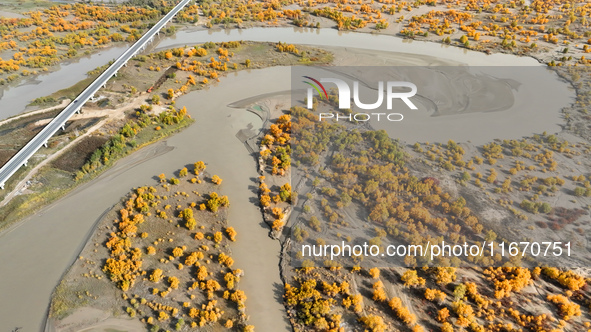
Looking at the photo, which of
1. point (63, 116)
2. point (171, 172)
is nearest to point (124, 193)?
point (171, 172)

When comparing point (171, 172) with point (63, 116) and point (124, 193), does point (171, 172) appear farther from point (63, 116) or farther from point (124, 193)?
point (63, 116)

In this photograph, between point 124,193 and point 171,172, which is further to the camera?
point 171,172

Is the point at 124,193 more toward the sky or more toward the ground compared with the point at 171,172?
more toward the ground

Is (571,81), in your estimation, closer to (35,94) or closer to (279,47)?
(279,47)

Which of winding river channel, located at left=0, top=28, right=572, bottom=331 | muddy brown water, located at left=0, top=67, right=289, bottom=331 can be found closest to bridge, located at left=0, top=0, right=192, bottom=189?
winding river channel, located at left=0, top=28, right=572, bottom=331

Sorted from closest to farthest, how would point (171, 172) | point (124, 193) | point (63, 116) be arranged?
point (124, 193) → point (171, 172) → point (63, 116)

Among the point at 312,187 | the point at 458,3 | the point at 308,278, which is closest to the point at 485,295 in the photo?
the point at 308,278

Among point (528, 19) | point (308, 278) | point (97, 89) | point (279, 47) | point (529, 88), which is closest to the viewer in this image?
point (308, 278)
